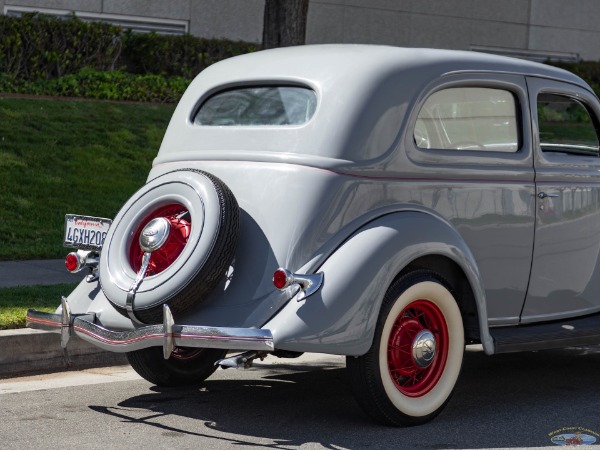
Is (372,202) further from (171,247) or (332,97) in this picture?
(171,247)

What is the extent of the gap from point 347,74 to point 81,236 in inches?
70.3

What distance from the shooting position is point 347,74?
624 cm

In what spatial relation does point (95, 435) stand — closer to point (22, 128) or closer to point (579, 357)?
point (579, 357)

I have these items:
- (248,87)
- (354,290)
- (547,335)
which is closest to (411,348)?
(354,290)

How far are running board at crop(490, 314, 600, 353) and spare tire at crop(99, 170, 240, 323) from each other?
1.63 meters

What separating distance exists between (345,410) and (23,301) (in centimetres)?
303

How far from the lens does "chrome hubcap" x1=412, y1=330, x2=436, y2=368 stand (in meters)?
6.02

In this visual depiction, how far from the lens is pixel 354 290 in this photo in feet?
18.5

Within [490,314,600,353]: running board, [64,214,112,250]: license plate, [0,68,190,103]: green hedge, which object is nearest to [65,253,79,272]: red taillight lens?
[64,214,112,250]: license plate

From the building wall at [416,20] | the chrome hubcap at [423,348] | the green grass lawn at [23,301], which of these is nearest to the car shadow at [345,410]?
the chrome hubcap at [423,348]

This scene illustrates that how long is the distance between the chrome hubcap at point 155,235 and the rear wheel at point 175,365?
0.91 meters

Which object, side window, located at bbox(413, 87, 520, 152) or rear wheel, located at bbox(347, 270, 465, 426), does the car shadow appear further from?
side window, located at bbox(413, 87, 520, 152)

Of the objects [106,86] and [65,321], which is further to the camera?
[106,86]

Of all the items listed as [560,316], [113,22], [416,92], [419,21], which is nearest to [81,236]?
[416,92]
